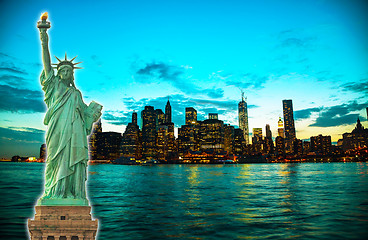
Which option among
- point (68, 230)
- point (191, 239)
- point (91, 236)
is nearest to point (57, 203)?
point (68, 230)

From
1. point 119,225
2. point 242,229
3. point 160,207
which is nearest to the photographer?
point 242,229

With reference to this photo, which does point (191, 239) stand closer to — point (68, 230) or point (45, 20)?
point (68, 230)

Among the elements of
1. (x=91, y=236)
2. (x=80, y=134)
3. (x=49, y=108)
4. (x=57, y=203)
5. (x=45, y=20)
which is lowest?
(x=91, y=236)

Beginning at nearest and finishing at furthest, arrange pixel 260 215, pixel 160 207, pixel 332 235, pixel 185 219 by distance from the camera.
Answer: pixel 332 235, pixel 185 219, pixel 260 215, pixel 160 207

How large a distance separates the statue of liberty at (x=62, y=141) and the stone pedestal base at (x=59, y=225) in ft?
0.65

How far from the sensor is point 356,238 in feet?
42.7

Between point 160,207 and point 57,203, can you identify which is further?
point 160,207

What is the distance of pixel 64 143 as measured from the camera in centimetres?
662

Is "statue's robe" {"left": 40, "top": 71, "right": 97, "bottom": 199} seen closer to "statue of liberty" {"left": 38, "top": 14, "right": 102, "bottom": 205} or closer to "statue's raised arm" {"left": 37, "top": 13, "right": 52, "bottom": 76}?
"statue of liberty" {"left": 38, "top": 14, "right": 102, "bottom": 205}

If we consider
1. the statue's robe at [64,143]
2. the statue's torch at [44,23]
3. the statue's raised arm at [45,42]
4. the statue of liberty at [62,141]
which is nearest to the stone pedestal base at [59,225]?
the statue of liberty at [62,141]

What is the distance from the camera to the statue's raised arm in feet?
21.7

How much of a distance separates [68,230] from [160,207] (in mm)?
16794

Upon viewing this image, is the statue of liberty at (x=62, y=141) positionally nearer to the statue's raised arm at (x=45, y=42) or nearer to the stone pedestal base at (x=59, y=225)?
the statue's raised arm at (x=45, y=42)

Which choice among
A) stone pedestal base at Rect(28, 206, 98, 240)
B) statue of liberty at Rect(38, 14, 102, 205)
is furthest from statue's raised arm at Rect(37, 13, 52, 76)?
stone pedestal base at Rect(28, 206, 98, 240)
